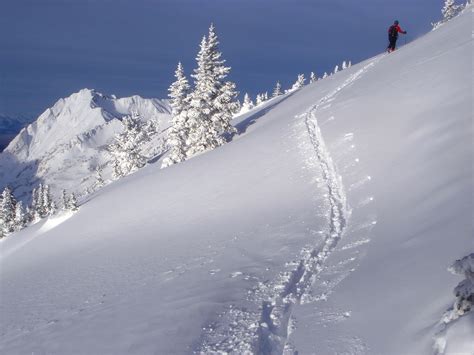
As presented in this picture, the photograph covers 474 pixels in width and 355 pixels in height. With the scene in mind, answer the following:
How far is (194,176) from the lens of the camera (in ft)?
90.1

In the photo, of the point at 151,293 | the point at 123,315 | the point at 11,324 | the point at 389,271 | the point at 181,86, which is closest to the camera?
the point at 389,271

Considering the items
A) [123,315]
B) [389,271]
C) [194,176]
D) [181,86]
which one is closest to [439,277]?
[389,271]

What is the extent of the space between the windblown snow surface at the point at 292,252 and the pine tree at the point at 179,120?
17.9 m

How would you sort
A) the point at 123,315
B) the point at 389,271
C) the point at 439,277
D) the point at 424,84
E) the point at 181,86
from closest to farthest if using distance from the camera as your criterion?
the point at 439,277
the point at 389,271
the point at 123,315
the point at 424,84
the point at 181,86

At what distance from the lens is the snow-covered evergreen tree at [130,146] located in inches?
2312

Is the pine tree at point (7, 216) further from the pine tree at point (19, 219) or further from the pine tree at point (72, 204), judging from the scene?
the pine tree at point (72, 204)

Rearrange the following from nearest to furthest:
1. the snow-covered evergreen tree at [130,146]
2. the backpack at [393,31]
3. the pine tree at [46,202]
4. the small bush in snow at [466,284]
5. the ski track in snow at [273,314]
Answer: the small bush in snow at [466,284] → the ski track in snow at [273,314] → the backpack at [393,31] → the snow-covered evergreen tree at [130,146] → the pine tree at [46,202]

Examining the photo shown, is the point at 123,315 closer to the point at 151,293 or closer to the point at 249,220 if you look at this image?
the point at 151,293

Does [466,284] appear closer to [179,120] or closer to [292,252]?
[292,252]

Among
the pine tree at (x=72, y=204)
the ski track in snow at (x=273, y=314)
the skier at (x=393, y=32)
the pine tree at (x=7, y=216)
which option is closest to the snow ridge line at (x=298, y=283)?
the ski track in snow at (x=273, y=314)

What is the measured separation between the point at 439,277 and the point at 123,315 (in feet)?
22.1

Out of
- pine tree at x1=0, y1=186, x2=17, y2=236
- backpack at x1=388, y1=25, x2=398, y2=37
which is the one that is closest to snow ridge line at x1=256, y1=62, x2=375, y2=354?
backpack at x1=388, y1=25, x2=398, y2=37

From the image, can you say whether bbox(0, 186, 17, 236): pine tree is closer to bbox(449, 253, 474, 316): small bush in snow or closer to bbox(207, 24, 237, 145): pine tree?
bbox(207, 24, 237, 145): pine tree

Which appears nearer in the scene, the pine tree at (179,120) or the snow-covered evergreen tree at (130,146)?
the pine tree at (179,120)
